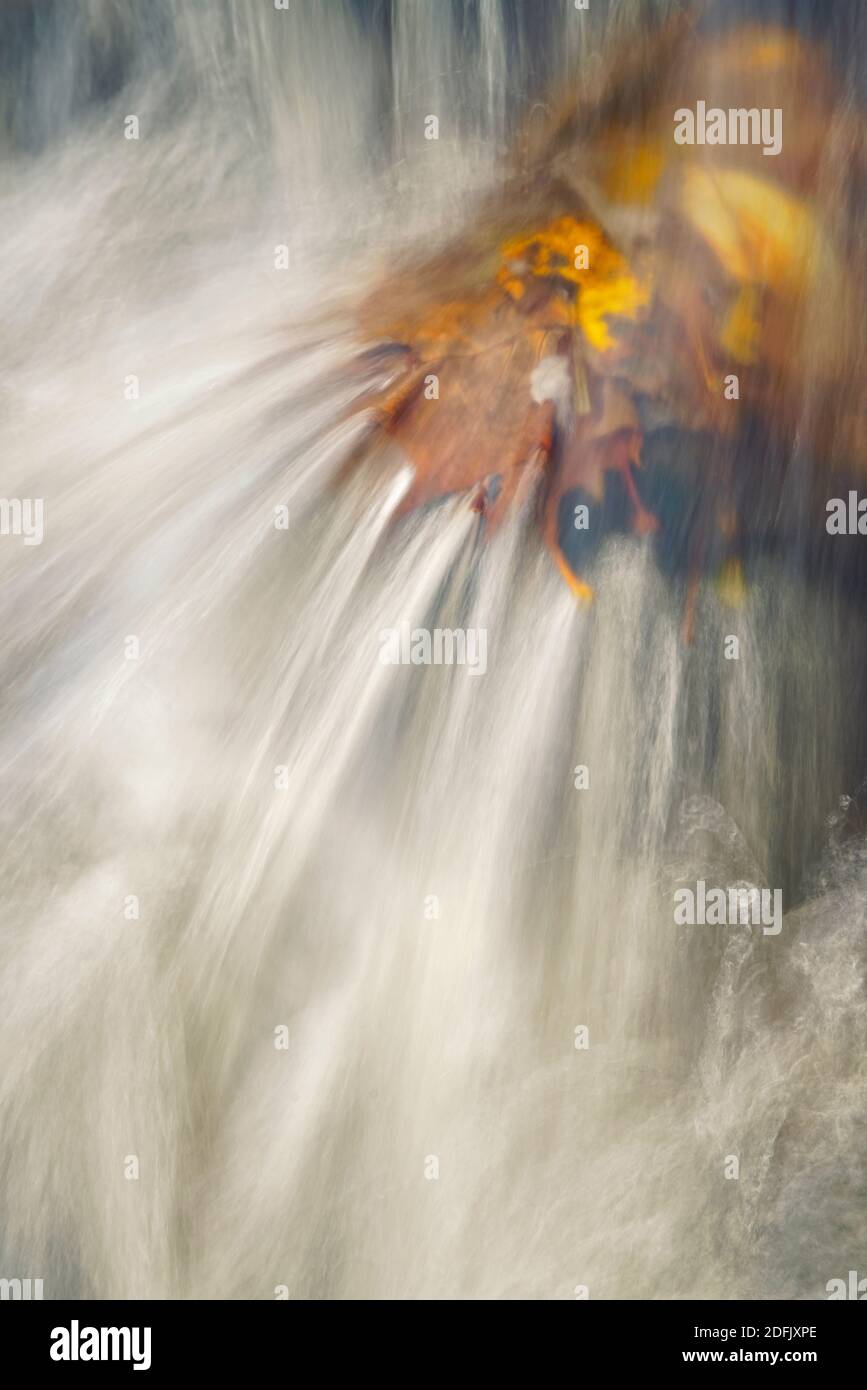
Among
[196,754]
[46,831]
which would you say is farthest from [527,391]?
[46,831]

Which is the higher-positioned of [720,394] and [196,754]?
[720,394]

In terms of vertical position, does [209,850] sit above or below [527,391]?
below

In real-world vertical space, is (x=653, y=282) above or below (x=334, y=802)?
above
